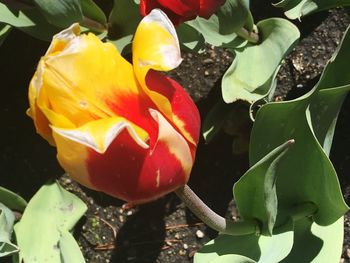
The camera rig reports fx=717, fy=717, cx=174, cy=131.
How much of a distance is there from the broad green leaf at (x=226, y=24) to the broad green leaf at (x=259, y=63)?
34mm

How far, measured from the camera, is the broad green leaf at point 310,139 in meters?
1.10

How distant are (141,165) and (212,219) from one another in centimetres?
31

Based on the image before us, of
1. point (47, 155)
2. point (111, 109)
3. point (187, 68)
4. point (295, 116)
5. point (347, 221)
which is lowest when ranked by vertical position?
point (347, 221)

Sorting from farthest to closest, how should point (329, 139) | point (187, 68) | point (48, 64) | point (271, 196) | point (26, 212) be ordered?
point (187, 68), point (26, 212), point (329, 139), point (271, 196), point (48, 64)

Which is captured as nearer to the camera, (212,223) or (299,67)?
(212,223)

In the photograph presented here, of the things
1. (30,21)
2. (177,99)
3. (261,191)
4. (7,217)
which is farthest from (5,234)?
(177,99)

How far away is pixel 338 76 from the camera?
1128mm

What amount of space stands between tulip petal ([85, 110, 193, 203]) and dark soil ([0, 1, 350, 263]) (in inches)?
28.5

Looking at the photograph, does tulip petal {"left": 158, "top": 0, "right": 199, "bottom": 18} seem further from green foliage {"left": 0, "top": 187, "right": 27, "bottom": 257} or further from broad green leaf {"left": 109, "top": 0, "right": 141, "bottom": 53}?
green foliage {"left": 0, "top": 187, "right": 27, "bottom": 257}

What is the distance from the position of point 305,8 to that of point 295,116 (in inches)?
9.3

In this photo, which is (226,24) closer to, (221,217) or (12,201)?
(221,217)

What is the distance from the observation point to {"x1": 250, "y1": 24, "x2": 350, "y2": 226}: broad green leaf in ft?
3.60

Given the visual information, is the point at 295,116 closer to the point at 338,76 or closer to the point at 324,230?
the point at 338,76

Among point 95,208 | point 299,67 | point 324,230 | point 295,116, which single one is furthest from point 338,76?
point 95,208
